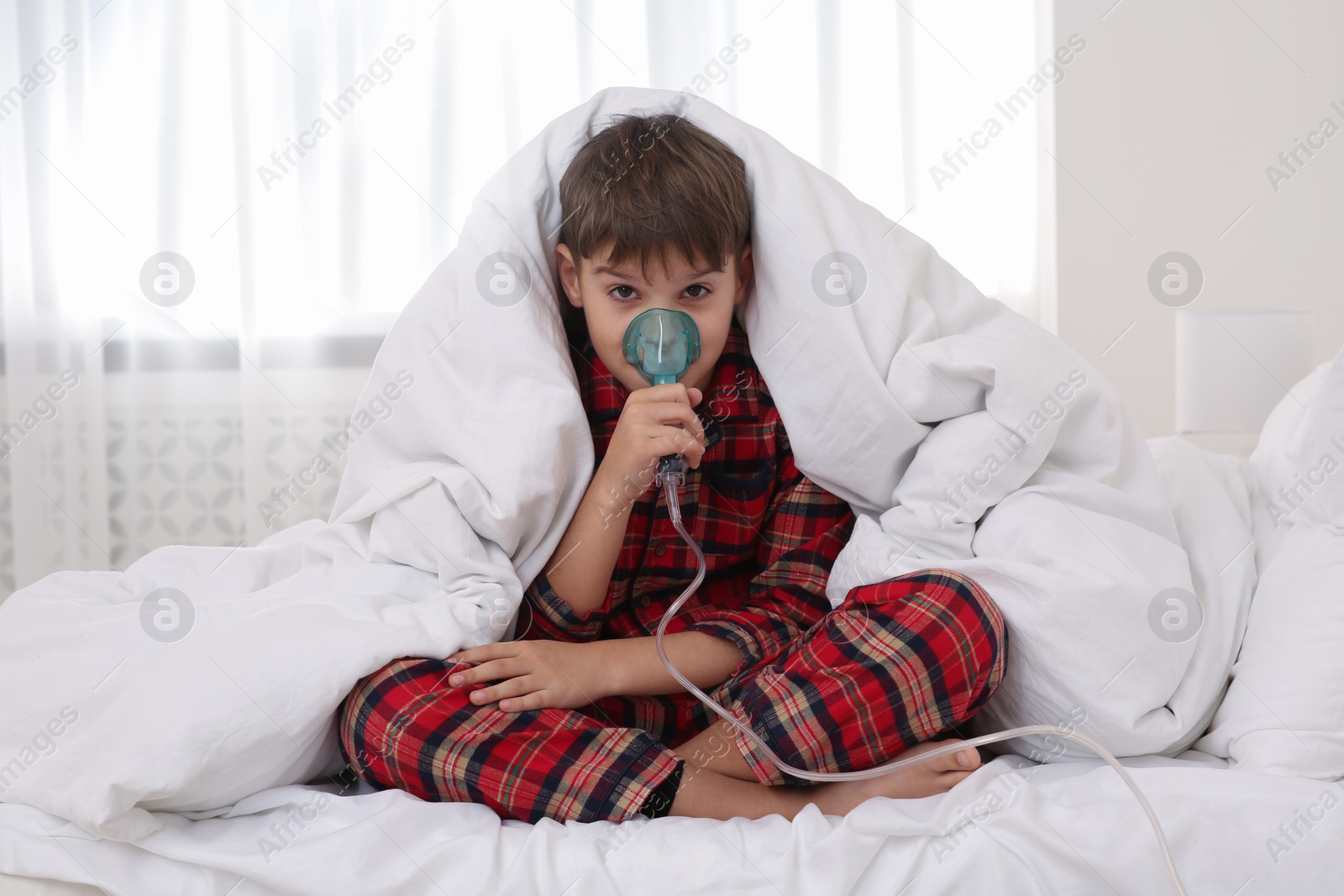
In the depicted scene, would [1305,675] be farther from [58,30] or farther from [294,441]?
[58,30]

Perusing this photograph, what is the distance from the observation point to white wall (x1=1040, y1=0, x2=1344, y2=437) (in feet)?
6.32

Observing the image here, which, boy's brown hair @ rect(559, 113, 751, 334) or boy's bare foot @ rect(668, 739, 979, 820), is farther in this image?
boy's brown hair @ rect(559, 113, 751, 334)

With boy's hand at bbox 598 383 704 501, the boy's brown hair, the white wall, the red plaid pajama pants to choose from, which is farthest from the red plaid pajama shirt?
the white wall

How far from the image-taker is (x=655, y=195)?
3.04 feet

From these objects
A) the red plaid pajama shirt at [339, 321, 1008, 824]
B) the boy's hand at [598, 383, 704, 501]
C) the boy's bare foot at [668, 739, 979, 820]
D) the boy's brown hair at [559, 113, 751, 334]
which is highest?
the boy's brown hair at [559, 113, 751, 334]

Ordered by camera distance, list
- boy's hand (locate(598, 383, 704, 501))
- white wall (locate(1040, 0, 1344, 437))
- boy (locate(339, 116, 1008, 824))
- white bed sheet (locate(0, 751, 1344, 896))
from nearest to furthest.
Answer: white bed sheet (locate(0, 751, 1344, 896)), boy (locate(339, 116, 1008, 824)), boy's hand (locate(598, 383, 704, 501)), white wall (locate(1040, 0, 1344, 437))

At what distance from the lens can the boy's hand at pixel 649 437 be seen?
87 cm

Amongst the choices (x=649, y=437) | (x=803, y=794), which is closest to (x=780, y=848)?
(x=803, y=794)

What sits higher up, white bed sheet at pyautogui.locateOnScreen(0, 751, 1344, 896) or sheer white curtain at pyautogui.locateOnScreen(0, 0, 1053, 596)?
sheer white curtain at pyautogui.locateOnScreen(0, 0, 1053, 596)

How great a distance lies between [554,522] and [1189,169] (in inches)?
65.8

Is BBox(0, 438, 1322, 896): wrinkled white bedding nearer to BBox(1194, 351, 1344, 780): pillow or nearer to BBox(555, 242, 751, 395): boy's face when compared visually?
BBox(1194, 351, 1344, 780): pillow

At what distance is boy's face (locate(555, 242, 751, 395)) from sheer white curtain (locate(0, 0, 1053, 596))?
1187 mm

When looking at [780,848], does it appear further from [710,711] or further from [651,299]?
[651,299]

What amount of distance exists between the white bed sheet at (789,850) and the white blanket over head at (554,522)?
4cm
